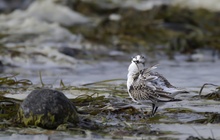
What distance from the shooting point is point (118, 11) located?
14.9 m

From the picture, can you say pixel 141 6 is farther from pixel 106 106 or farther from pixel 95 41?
pixel 106 106

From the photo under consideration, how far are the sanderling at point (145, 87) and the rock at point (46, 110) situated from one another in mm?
630

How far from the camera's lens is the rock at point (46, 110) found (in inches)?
180

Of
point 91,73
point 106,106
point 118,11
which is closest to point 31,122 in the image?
point 106,106

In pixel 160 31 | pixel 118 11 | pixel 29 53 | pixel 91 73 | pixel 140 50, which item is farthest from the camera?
pixel 118 11

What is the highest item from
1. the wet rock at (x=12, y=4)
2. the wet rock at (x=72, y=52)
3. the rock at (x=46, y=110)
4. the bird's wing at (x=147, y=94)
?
the wet rock at (x=12, y=4)

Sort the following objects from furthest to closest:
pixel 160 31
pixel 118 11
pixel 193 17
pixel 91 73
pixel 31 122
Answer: pixel 118 11, pixel 193 17, pixel 160 31, pixel 91 73, pixel 31 122

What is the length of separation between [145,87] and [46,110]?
89 cm

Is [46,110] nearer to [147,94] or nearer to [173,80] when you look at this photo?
[147,94]

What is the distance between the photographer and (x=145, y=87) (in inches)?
195

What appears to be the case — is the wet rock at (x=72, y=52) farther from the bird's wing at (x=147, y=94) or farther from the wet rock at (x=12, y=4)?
the wet rock at (x=12, y=4)

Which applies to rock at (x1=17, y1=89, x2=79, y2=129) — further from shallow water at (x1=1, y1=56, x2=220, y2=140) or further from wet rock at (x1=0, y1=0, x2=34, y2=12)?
wet rock at (x1=0, y1=0, x2=34, y2=12)

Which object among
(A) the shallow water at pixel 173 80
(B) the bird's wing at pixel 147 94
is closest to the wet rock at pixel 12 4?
(A) the shallow water at pixel 173 80

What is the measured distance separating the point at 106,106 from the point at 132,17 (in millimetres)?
8386
